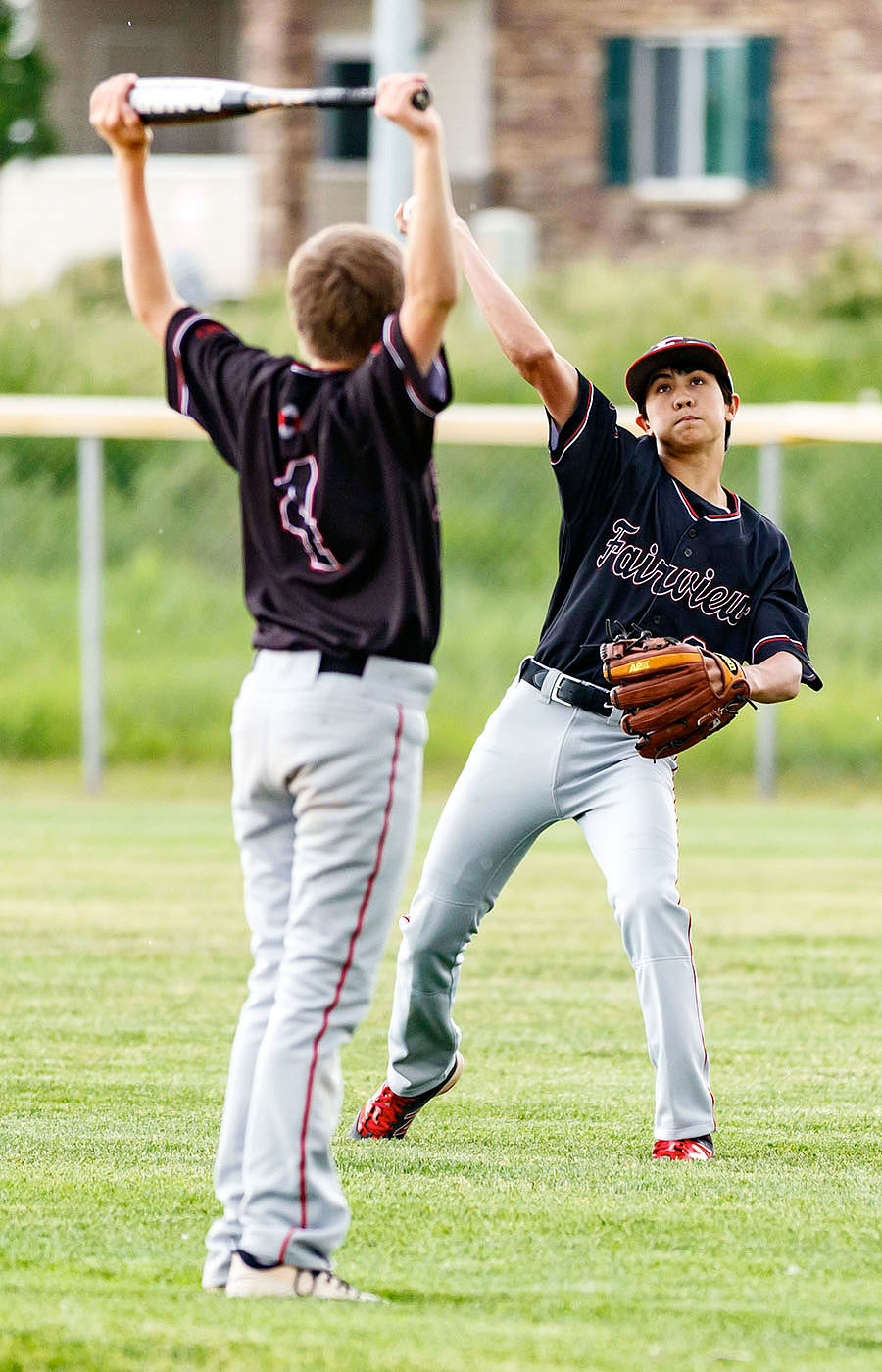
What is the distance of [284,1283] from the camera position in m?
3.46

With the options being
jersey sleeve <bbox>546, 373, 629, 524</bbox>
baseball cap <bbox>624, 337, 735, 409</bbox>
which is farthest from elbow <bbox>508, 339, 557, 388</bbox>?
baseball cap <bbox>624, 337, 735, 409</bbox>

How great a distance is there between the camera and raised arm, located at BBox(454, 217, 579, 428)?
4730mm

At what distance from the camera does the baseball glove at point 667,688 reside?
4746mm

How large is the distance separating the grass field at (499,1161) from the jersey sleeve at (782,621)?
3.60 ft

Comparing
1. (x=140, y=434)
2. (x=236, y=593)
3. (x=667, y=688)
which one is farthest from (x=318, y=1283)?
(x=236, y=593)

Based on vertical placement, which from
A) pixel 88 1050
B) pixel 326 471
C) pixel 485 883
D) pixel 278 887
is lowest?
pixel 88 1050

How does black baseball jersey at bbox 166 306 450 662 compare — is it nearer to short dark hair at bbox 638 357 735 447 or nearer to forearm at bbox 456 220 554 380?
forearm at bbox 456 220 554 380

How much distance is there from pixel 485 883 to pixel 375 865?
146cm

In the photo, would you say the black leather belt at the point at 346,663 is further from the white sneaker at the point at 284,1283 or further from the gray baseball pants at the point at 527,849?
the gray baseball pants at the point at 527,849

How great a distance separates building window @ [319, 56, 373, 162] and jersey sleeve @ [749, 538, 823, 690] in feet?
64.8

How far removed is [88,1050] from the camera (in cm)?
604

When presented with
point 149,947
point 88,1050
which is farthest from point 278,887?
point 149,947

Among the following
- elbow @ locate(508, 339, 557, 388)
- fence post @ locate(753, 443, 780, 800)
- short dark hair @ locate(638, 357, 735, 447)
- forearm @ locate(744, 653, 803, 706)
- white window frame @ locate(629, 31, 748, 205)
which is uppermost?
white window frame @ locate(629, 31, 748, 205)

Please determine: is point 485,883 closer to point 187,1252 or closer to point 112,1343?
point 187,1252
